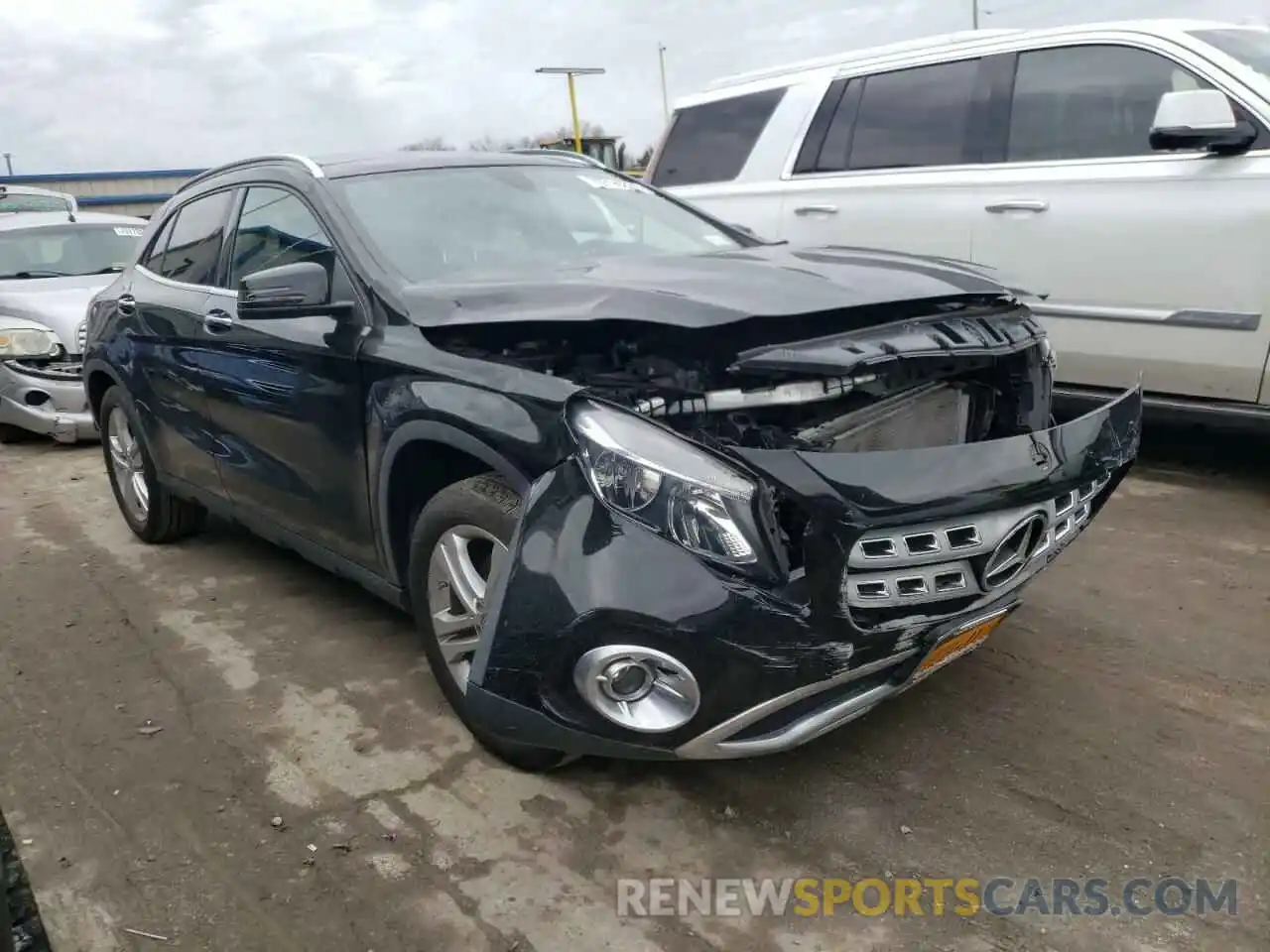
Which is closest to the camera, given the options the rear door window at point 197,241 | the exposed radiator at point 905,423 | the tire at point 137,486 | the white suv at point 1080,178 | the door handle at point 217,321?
the exposed radiator at point 905,423

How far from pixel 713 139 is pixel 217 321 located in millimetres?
3651

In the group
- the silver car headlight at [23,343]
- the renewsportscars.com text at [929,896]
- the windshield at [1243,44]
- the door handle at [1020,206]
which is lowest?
the renewsportscars.com text at [929,896]

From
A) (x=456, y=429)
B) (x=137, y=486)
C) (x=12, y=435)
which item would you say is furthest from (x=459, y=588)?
(x=12, y=435)

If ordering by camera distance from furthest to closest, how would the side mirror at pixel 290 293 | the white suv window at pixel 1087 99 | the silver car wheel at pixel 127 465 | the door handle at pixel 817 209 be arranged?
the door handle at pixel 817 209 → the silver car wheel at pixel 127 465 → the white suv window at pixel 1087 99 → the side mirror at pixel 290 293

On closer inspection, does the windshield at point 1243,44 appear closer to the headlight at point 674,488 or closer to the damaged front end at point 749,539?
the damaged front end at point 749,539

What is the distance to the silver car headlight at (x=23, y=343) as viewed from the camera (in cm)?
747

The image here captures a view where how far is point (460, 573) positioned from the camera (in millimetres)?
2801

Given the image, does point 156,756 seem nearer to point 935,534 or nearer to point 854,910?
point 854,910

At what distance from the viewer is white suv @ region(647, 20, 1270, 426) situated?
4344mm

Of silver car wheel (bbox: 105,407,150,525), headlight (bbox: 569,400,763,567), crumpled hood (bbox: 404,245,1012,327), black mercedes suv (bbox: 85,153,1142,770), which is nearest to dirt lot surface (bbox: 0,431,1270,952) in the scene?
black mercedes suv (bbox: 85,153,1142,770)

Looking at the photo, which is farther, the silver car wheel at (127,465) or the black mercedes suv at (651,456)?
the silver car wheel at (127,465)

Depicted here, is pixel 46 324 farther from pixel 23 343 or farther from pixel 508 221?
pixel 508 221

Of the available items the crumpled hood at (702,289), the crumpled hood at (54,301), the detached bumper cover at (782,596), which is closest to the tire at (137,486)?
the crumpled hood at (702,289)

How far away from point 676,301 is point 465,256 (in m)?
1.09
